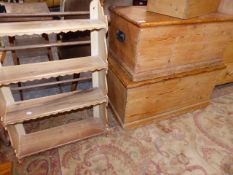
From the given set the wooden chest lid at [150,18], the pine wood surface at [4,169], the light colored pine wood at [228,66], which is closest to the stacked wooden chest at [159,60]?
the wooden chest lid at [150,18]

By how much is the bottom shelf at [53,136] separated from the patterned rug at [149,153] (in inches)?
2.4

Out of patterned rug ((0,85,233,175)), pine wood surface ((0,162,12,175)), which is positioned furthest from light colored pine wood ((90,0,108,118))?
pine wood surface ((0,162,12,175))

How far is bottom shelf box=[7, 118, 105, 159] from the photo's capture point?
4.70ft

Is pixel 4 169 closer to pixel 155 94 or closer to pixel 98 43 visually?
pixel 98 43

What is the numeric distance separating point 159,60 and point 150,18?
11.9 inches

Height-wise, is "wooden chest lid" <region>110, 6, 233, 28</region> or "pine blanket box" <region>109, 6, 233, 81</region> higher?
"wooden chest lid" <region>110, 6, 233, 28</region>

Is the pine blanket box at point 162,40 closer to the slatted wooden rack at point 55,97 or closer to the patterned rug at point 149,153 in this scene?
the slatted wooden rack at point 55,97

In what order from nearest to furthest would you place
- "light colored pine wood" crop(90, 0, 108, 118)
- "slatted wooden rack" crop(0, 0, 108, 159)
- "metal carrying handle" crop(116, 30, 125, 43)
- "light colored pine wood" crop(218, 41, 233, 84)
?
1. "slatted wooden rack" crop(0, 0, 108, 159)
2. "light colored pine wood" crop(90, 0, 108, 118)
3. "metal carrying handle" crop(116, 30, 125, 43)
4. "light colored pine wood" crop(218, 41, 233, 84)

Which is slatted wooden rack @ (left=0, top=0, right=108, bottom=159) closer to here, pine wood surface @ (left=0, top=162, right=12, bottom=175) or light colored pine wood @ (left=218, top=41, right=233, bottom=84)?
pine wood surface @ (left=0, top=162, right=12, bottom=175)

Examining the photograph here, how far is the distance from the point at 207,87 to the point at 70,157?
1.31 metres

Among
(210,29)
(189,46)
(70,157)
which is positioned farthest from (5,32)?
(210,29)

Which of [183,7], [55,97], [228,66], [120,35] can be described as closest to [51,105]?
[55,97]

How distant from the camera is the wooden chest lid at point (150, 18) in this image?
1.32 m

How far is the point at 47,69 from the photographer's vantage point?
4.05 ft
